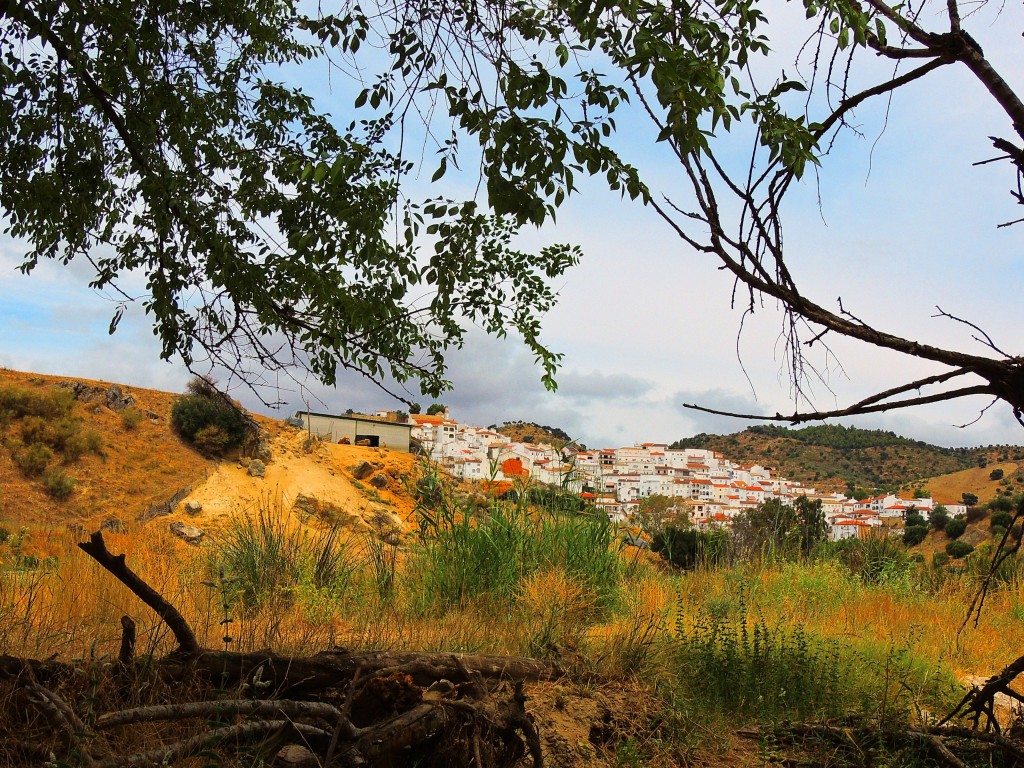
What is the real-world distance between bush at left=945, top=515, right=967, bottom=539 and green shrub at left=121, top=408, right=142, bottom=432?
3336 cm

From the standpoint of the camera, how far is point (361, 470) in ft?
89.8

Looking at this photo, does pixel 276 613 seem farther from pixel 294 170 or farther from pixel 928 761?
pixel 928 761

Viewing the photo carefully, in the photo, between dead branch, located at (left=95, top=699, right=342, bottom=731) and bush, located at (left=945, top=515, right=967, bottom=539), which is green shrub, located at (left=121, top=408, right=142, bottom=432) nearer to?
dead branch, located at (left=95, top=699, right=342, bottom=731)

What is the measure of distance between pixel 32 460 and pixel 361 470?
11.4m

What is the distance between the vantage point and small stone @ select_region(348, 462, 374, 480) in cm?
2712

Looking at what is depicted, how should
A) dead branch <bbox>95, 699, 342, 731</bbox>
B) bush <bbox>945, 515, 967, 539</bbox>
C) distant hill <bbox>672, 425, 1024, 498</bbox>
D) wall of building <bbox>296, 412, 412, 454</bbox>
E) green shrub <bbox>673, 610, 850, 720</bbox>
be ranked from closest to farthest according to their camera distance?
dead branch <bbox>95, 699, 342, 731</bbox> → green shrub <bbox>673, 610, 850, 720</bbox> → bush <bbox>945, 515, 967, 539</bbox> → wall of building <bbox>296, 412, 412, 454</bbox> → distant hill <bbox>672, 425, 1024, 498</bbox>

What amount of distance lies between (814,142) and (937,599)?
7615mm

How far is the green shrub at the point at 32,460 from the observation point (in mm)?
27031

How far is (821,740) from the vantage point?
135 inches

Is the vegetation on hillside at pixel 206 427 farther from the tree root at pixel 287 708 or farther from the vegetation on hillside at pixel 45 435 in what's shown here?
the tree root at pixel 287 708

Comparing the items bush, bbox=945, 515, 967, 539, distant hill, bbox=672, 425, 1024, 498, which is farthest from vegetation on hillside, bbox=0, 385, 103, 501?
distant hill, bbox=672, 425, 1024, 498

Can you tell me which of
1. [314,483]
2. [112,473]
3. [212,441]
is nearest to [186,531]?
[314,483]

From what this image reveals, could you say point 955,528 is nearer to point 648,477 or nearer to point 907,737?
point 907,737

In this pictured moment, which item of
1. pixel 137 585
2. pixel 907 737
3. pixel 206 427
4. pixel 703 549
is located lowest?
pixel 907 737
